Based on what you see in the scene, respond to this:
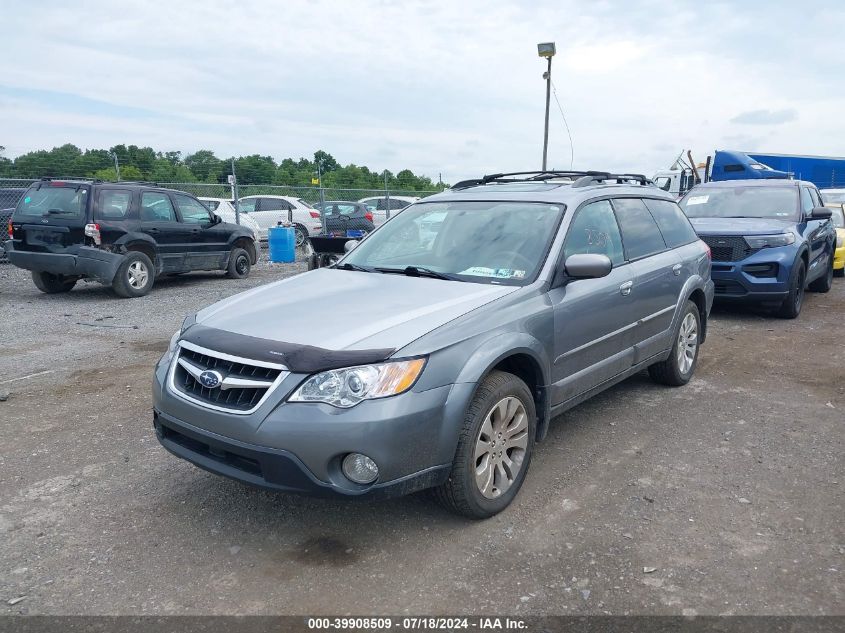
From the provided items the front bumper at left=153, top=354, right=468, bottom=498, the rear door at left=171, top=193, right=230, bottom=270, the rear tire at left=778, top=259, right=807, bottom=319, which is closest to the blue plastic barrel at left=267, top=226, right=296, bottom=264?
the rear door at left=171, top=193, right=230, bottom=270

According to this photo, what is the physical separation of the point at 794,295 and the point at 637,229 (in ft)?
15.3

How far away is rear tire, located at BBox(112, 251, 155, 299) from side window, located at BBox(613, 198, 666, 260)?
7.96m

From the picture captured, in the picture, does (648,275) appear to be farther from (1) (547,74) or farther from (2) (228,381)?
(1) (547,74)

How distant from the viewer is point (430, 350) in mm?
3061

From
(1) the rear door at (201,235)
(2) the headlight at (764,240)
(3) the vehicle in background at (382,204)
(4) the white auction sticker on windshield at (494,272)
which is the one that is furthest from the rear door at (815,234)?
(3) the vehicle in background at (382,204)

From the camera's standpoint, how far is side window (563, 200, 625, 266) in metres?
4.20

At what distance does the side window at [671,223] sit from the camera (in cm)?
543

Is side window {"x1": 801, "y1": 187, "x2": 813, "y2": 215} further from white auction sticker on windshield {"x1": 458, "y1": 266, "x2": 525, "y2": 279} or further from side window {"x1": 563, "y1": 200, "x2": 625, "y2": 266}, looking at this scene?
white auction sticker on windshield {"x1": 458, "y1": 266, "x2": 525, "y2": 279}

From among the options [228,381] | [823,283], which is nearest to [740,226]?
[823,283]

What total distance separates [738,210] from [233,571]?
862 centimetres

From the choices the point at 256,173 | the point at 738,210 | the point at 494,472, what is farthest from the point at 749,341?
the point at 256,173

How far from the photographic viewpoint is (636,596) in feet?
9.23

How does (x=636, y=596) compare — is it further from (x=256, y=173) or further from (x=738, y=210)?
(x=256, y=173)

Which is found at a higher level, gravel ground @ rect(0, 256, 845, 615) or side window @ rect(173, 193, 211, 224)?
side window @ rect(173, 193, 211, 224)
